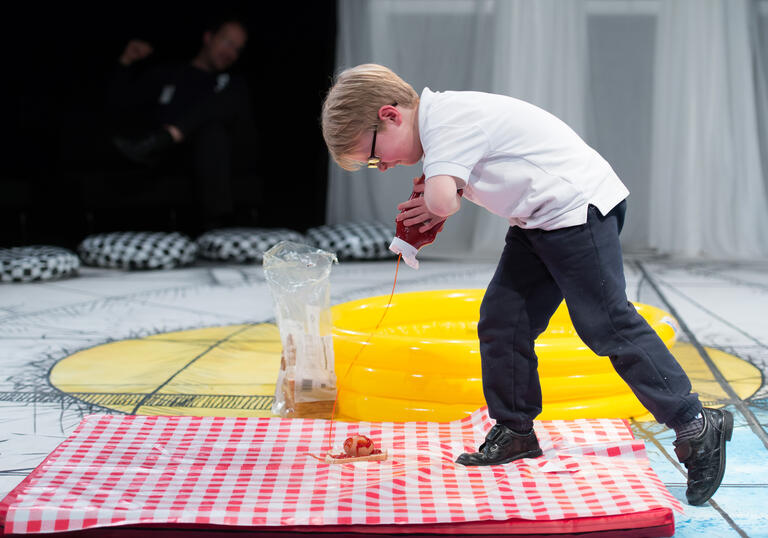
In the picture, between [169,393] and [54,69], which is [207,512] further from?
[54,69]

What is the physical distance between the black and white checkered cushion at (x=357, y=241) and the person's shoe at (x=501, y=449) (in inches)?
95.8

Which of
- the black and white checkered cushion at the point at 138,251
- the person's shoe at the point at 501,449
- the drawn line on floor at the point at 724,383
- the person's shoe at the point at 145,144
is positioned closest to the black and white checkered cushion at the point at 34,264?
the black and white checkered cushion at the point at 138,251

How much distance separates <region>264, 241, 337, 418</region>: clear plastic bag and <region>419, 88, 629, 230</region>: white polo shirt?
0.48m

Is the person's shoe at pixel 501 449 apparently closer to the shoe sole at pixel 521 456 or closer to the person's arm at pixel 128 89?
the shoe sole at pixel 521 456

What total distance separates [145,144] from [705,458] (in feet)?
10.1

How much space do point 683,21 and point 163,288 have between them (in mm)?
2529

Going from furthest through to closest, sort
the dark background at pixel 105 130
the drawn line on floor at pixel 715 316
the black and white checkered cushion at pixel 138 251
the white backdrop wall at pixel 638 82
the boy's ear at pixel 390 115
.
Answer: the dark background at pixel 105 130, the white backdrop wall at pixel 638 82, the black and white checkered cushion at pixel 138 251, the drawn line on floor at pixel 715 316, the boy's ear at pixel 390 115

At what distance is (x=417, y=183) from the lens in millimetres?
1236

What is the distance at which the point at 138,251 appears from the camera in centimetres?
352

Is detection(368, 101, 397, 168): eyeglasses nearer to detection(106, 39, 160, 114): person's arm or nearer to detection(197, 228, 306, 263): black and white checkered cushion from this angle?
detection(197, 228, 306, 263): black and white checkered cushion

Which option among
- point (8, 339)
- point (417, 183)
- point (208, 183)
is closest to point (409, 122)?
point (417, 183)

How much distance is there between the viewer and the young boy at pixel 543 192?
1.11 m

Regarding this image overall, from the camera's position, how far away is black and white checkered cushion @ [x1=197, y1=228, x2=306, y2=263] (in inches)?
143

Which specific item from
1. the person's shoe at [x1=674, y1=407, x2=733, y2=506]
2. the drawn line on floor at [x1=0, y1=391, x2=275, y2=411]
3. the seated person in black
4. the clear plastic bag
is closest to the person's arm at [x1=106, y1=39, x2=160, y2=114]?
the seated person in black
